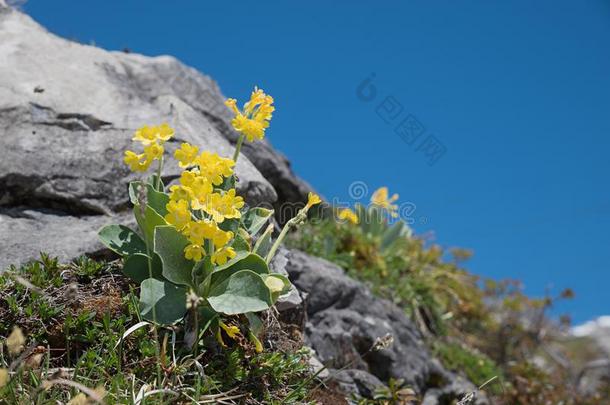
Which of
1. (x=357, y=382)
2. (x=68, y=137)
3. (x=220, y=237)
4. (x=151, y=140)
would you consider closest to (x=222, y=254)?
(x=220, y=237)

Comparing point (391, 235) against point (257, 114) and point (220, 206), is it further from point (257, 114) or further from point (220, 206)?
point (220, 206)

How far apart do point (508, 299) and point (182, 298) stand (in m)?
8.10

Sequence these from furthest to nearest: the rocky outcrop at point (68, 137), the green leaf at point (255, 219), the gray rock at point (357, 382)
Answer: the gray rock at point (357, 382) → the rocky outcrop at point (68, 137) → the green leaf at point (255, 219)

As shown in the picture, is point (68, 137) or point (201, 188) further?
point (68, 137)

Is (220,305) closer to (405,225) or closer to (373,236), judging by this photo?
(373,236)

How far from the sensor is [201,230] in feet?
8.54

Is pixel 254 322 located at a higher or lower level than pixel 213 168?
lower

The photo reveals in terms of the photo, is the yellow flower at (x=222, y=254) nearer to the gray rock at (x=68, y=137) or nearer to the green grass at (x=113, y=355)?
the green grass at (x=113, y=355)

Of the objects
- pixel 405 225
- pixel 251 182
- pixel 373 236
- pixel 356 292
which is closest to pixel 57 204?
pixel 251 182

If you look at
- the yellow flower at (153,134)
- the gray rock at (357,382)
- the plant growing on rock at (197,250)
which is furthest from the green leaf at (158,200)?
the gray rock at (357,382)

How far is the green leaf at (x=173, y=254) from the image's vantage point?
109 inches

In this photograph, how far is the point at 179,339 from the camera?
2926 millimetres

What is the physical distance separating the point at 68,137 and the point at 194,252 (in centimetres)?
209

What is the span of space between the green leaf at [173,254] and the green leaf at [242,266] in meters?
0.13
